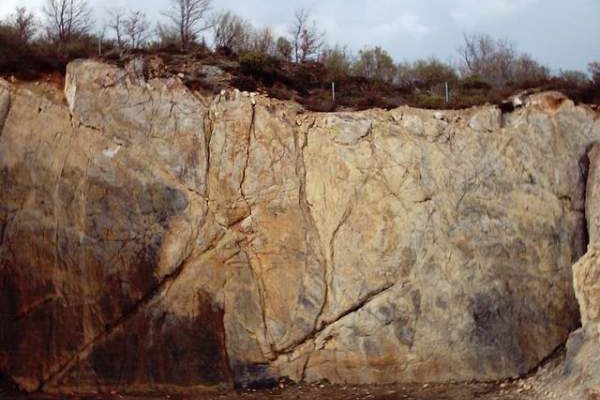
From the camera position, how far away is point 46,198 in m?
12.4

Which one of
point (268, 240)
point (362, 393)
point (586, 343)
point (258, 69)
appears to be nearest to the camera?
point (586, 343)

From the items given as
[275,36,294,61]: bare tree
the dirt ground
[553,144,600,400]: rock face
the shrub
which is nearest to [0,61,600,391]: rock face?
the dirt ground

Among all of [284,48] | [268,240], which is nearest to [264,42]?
[284,48]

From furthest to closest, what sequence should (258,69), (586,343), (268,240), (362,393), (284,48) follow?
(284,48) → (258,69) → (268,240) → (362,393) → (586,343)

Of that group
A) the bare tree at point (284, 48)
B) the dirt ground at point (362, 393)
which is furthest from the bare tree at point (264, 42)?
the dirt ground at point (362, 393)

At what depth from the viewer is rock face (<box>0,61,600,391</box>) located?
12094 mm

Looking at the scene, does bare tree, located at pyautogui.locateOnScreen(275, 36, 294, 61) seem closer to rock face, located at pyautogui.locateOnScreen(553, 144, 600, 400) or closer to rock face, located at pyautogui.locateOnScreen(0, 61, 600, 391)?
rock face, located at pyautogui.locateOnScreen(0, 61, 600, 391)

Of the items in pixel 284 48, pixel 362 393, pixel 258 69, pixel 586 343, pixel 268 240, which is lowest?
pixel 362 393

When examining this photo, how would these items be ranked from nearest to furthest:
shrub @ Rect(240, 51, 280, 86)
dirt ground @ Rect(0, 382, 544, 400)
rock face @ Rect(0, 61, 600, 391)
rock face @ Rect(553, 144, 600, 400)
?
rock face @ Rect(553, 144, 600, 400), dirt ground @ Rect(0, 382, 544, 400), rock face @ Rect(0, 61, 600, 391), shrub @ Rect(240, 51, 280, 86)

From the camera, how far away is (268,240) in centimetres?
1254

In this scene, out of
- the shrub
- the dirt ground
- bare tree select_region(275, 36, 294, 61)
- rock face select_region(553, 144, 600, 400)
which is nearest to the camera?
rock face select_region(553, 144, 600, 400)

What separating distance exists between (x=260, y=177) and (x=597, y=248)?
19.2 feet

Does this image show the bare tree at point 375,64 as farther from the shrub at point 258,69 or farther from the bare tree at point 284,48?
the shrub at point 258,69

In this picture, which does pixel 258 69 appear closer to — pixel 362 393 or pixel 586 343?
pixel 362 393
